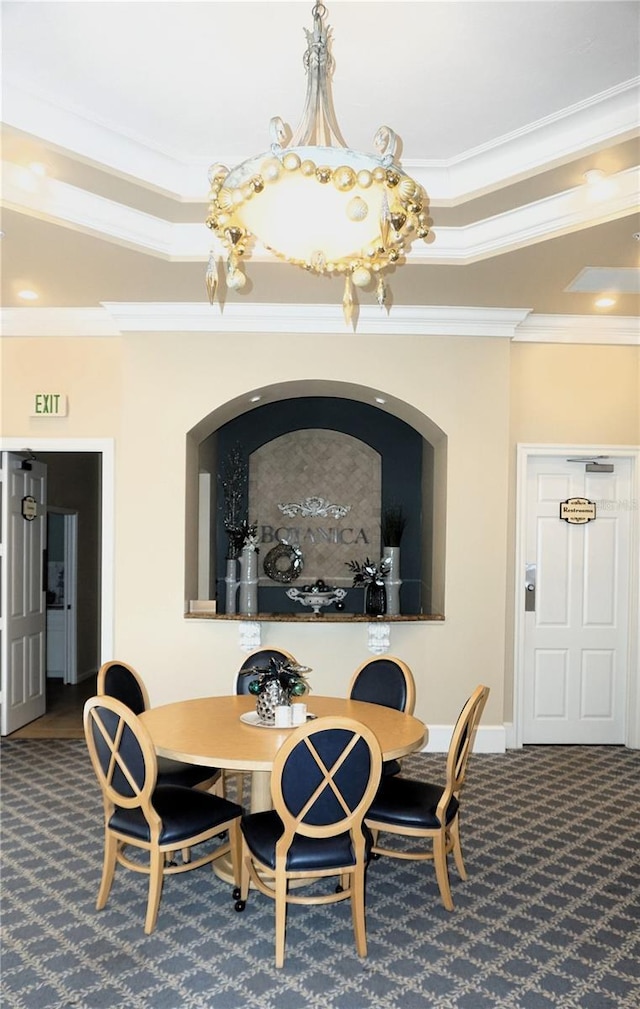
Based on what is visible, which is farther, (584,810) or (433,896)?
(584,810)

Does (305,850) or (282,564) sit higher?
(282,564)

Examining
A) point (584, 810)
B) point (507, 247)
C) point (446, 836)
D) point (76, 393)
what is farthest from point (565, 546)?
point (76, 393)

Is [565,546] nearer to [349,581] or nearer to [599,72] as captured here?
[349,581]

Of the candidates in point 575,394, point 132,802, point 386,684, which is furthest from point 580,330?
point 132,802

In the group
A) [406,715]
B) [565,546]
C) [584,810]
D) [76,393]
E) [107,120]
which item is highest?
[107,120]

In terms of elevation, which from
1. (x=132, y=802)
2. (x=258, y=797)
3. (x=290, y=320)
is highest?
(x=290, y=320)

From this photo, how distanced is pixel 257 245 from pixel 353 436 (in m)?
2.93

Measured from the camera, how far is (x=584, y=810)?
14.5 ft

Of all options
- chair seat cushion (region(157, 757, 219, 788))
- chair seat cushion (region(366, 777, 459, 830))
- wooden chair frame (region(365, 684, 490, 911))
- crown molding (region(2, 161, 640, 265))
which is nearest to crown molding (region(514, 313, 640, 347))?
crown molding (region(2, 161, 640, 265))

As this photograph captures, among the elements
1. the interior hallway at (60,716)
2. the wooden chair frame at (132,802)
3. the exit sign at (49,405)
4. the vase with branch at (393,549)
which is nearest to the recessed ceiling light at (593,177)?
the vase with branch at (393,549)

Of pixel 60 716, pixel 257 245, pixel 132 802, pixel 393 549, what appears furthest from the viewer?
pixel 60 716

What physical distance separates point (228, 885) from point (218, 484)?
4030mm

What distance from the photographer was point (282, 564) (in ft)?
22.6

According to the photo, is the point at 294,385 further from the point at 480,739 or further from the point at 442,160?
the point at 480,739
